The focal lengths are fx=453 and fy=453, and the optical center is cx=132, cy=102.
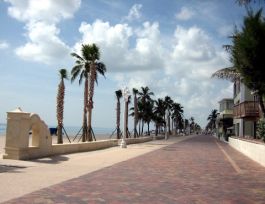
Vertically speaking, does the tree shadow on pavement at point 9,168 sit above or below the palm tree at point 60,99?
below

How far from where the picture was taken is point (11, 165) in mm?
16719

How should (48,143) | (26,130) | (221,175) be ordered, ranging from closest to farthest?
(221,175) < (26,130) < (48,143)

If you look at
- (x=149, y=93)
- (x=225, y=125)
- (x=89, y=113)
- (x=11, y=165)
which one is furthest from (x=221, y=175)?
(x=225, y=125)

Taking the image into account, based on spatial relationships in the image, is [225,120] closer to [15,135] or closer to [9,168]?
[15,135]

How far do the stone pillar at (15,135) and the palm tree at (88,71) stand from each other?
2357 centimetres

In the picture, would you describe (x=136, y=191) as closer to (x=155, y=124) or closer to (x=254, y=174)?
(x=254, y=174)

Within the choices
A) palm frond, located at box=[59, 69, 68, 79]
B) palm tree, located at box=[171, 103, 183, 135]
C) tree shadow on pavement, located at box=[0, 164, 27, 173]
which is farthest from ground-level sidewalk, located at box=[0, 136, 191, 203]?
palm tree, located at box=[171, 103, 183, 135]

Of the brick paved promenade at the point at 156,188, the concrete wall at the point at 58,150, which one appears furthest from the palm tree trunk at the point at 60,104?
the brick paved promenade at the point at 156,188

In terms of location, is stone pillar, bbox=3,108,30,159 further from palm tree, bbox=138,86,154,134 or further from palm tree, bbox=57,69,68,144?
palm tree, bbox=138,86,154,134

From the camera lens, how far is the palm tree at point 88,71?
42.8m

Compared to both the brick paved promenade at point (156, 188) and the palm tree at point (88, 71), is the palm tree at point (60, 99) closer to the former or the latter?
the palm tree at point (88, 71)

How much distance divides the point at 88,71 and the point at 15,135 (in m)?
27.2

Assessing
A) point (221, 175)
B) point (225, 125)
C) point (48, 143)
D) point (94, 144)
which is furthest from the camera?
point (225, 125)

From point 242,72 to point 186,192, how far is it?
9285 mm
